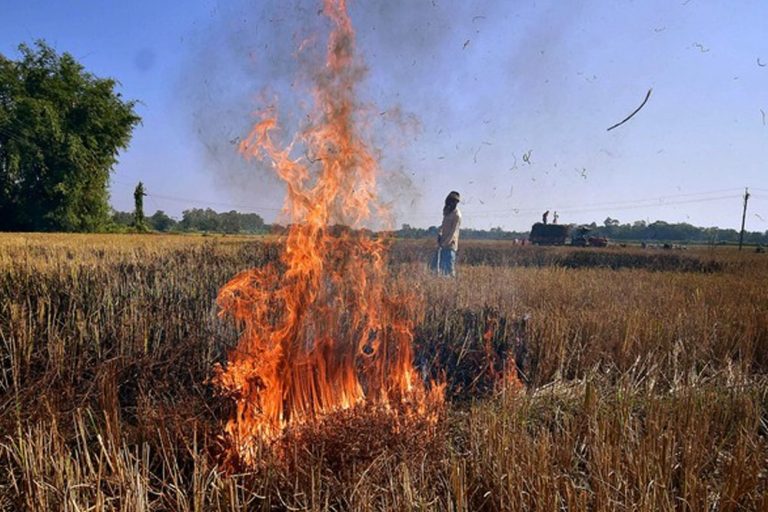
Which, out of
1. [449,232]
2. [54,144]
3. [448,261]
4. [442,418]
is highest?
[54,144]

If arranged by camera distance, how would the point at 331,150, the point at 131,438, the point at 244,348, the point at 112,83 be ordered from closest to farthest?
the point at 131,438 < the point at 244,348 < the point at 331,150 < the point at 112,83

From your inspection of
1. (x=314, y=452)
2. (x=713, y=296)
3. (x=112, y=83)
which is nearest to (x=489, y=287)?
(x=713, y=296)

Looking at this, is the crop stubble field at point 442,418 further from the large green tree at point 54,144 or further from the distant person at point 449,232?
the large green tree at point 54,144

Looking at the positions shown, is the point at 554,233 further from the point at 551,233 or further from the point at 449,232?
the point at 449,232

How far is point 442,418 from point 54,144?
Result: 49.8m

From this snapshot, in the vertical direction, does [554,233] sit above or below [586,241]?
above

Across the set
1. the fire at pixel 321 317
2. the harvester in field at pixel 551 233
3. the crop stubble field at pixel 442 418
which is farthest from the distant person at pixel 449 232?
the harvester in field at pixel 551 233

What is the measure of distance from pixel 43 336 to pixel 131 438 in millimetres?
2487

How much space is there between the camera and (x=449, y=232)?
9391 mm

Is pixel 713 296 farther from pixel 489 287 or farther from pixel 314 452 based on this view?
pixel 314 452

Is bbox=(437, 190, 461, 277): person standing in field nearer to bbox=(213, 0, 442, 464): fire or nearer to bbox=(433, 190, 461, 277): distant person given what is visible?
bbox=(433, 190, 461, 277): distant person

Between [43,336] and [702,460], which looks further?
A: [43,336]

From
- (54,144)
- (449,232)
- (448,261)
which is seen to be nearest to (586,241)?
(448,261)

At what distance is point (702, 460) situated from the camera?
2938 millimetres
